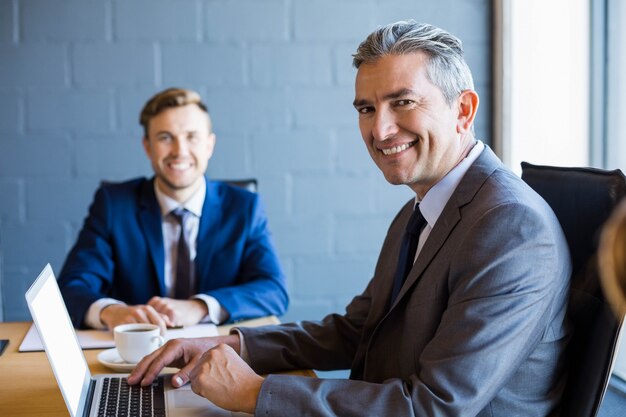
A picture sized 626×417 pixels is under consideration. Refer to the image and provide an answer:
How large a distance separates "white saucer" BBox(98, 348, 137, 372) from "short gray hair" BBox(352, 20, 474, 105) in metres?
0.77

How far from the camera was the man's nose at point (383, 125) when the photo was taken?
152 cm

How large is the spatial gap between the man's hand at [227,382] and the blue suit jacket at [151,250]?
0.95 metres

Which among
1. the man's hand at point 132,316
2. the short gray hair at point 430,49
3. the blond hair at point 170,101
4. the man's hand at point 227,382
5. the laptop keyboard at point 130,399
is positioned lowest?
the laptop keyboard at point 130,399

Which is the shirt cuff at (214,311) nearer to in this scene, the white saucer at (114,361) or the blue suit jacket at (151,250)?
the blue suit jacket at (151,250)

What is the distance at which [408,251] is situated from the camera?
158 cm

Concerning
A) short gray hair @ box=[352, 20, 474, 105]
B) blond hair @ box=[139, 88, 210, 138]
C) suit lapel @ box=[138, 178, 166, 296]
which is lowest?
suit lapel @ box=[138, 178, 166, 296]

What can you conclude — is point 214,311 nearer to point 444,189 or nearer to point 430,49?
point 444,189

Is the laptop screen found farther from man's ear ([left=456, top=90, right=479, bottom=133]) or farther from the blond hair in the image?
the blond hair

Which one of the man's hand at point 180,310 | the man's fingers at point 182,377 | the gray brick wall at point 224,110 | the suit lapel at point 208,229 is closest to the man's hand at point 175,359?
the man's fingers at point 182,377

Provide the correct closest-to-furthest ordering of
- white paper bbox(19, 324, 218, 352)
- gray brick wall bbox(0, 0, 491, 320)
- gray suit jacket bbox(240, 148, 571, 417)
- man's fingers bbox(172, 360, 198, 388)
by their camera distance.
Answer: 1. gray suit jacket bbox(240, 148, 571, 417)
2. man's fingers bbox(172, 360, 198, 388)
3. white paper bbox(19, 324, 218, 352)
4. gray brick wall bbox(0, 0, 491, 320)

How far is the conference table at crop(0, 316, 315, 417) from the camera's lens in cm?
140

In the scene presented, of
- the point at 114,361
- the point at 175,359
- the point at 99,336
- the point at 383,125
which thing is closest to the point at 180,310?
Result: the point at 99,336

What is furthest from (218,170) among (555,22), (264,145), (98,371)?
(98,371)

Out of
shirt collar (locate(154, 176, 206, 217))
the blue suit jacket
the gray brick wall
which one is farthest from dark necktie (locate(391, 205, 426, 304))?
the gray brick wall
